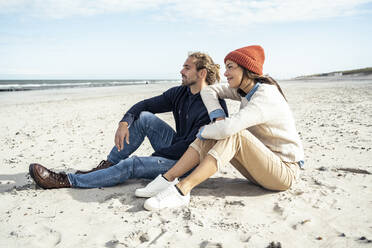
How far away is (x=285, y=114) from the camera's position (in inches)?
134

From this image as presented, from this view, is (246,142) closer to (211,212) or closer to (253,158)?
(253,158)

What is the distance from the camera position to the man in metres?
3.90

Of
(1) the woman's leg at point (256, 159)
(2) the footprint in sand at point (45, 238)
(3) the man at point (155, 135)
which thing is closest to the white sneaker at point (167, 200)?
(3) the man at point (155, 135)

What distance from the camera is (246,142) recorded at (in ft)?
10.5

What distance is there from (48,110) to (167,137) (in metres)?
9.18

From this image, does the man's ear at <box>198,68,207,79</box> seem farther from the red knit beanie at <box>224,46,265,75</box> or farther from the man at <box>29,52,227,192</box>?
the red knit beanie at <box>224,46,265,75</box>

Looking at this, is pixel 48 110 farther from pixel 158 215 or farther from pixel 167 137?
pixel 158 215

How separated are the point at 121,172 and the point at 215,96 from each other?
141cm

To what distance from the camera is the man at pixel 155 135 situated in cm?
390

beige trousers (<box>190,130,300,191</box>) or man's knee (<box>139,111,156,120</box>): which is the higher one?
man's knee (<box>139,111,156,120</box>)

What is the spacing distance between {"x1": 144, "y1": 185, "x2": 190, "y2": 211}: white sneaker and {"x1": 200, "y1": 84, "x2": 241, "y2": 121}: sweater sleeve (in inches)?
35.5

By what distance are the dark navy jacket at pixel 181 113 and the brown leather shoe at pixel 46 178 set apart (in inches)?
41.4

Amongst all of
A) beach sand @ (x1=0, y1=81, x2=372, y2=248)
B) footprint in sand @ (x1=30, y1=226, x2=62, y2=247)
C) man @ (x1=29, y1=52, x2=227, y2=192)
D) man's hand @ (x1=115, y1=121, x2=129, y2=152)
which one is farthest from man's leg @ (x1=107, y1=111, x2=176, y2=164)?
footprint in sand @ (x1=30, y1=226, x2=62, y2=247)

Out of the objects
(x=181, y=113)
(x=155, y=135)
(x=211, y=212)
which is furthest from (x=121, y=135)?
(x=211, y=212)
